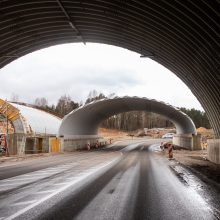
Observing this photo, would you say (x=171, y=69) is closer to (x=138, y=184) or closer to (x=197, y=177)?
(x=197, y=177)

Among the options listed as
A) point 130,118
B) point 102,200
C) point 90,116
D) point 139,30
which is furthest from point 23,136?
point 130,118

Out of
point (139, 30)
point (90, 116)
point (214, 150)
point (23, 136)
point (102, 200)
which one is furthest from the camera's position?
point (90, 116)

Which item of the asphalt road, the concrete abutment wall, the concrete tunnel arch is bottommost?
the asphalt road

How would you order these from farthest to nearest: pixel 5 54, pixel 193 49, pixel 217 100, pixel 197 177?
pixel 5 54, pixel 217 100, pixel 193 49, pixel 197 177

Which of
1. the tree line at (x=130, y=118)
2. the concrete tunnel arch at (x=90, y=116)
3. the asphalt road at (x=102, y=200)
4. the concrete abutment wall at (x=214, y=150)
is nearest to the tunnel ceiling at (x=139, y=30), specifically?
the concrete abutment wall at (x=214, y=150)

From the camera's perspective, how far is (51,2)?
17.3 metres

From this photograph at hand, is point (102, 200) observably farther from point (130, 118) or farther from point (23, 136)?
point (130, 118)

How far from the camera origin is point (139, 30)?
63.8ft

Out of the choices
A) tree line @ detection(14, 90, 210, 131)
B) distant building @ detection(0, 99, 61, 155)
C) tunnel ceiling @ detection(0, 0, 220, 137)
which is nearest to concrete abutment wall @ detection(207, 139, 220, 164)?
tunnel ceiling @ detection(0, 0, 220, 137)

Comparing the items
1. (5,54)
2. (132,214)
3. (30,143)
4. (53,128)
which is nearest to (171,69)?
(5,54)

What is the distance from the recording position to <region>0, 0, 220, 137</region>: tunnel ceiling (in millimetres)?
14835

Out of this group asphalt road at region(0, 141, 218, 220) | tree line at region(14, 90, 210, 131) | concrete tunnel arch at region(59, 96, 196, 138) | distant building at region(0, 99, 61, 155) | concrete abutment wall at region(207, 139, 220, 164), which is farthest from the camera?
tree line at region(14, 90, 210, 131)

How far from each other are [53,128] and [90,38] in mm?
29104

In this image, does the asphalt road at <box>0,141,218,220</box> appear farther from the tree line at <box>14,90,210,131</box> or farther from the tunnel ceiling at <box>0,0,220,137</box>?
→ the tree line at <box>14,90,210,131</box>
